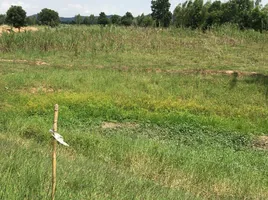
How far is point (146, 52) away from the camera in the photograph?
19656 millimetres

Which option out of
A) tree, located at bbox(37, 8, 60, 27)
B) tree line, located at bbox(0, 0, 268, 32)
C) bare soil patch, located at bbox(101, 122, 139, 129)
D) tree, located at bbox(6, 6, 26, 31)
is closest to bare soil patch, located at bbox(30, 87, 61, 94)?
bare soil patch, located at bbox(101, 122, 139, 129)

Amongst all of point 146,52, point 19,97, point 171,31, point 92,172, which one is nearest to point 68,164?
point 92,172

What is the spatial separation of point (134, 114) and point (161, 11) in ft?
174

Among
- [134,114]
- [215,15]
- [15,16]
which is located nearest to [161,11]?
[15,16]

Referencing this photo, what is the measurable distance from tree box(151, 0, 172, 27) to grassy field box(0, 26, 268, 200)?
3833cm

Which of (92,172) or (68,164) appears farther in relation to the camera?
(68,164)

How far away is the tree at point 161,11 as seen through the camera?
60.0m

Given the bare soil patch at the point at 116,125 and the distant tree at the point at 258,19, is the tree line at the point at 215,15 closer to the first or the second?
the distant tree at the point at 258,19

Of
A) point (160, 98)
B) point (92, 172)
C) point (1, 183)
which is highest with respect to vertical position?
point (1, 183)

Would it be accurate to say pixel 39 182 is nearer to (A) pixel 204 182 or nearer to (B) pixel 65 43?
(A) pixel 204 182

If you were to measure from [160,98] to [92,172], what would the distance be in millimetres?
8120

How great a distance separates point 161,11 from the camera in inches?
2403

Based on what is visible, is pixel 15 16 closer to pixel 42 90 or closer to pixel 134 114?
pixel 42 90

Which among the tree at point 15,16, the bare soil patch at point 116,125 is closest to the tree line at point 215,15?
the tree at point 15,16
